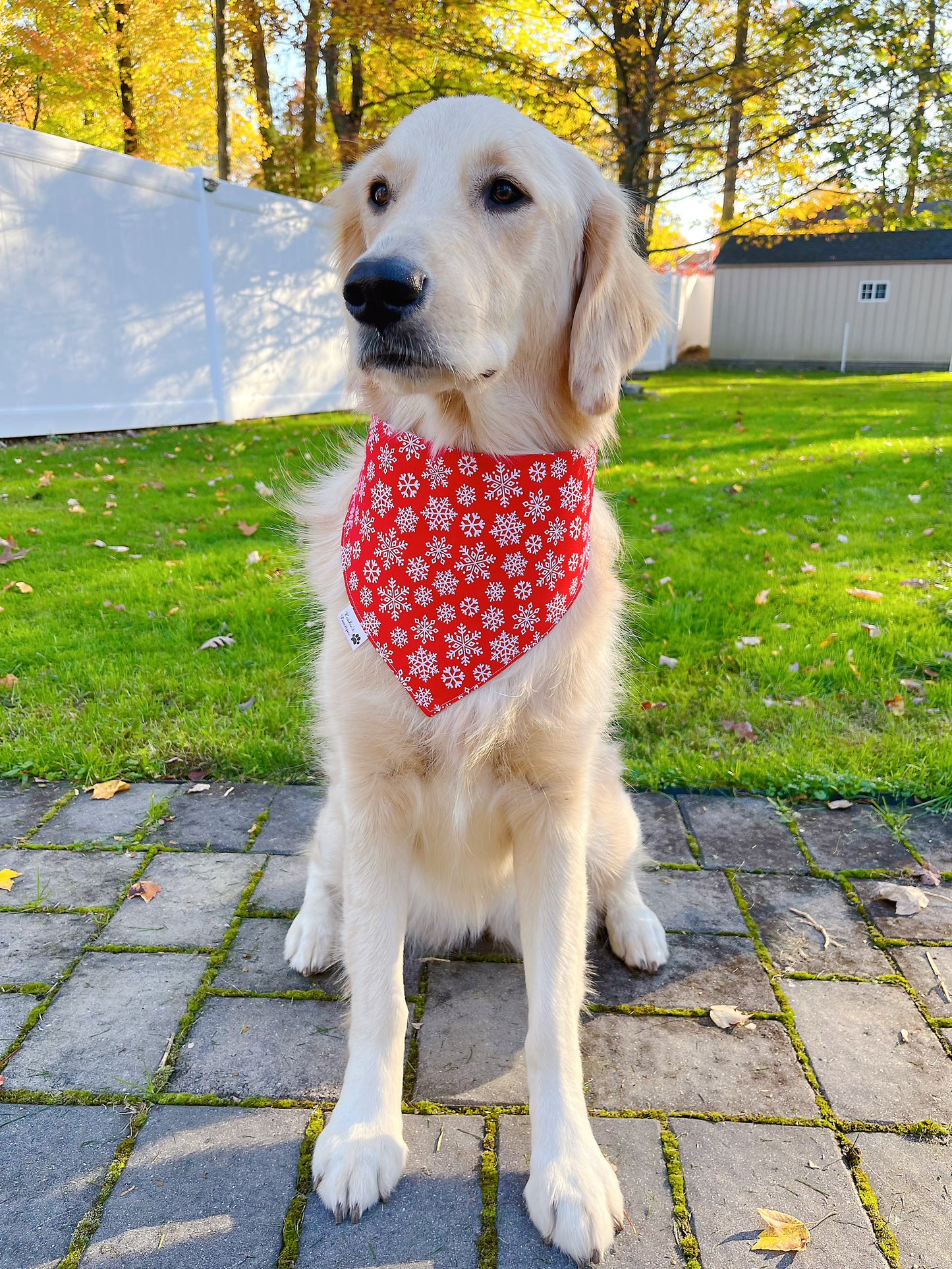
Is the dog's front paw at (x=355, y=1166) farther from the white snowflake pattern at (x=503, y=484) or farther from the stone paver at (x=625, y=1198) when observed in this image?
the white snowflake pattern at (x=503, y=484)

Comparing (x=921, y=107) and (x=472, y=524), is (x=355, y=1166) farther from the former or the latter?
(x=921, y=107)

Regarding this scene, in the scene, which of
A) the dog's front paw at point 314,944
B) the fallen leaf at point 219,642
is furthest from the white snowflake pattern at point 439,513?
the fallen leaf at point 219,642

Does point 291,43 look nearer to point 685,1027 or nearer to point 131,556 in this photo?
point 131,556

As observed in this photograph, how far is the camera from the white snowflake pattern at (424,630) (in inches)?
73.4

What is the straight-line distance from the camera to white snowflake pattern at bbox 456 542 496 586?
191cm

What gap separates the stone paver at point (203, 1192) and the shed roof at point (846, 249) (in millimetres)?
25348

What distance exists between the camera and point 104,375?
28.5 feet

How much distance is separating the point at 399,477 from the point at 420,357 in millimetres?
358

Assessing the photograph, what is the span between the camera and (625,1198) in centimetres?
163

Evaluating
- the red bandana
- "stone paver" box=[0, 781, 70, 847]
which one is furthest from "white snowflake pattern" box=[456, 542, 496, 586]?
"stone paver" box=[0, 781, 70, 847]

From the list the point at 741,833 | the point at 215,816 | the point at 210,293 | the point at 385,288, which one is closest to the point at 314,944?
the point at 215,816

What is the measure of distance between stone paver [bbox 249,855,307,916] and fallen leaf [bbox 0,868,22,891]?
0.66m

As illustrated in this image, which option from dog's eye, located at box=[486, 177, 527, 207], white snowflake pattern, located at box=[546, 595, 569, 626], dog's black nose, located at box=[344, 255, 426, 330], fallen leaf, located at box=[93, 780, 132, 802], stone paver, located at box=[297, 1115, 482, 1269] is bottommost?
stone paver, located at box=[297, 1115, 482, 1269]

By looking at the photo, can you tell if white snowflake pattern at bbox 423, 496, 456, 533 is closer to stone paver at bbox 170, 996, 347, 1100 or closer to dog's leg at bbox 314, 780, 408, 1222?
dog's leg at bbox 314, 780, 408, 1222
